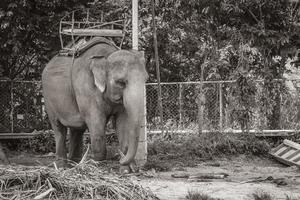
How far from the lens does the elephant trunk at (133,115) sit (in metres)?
7.99

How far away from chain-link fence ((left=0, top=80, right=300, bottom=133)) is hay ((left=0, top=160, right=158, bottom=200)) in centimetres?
1019

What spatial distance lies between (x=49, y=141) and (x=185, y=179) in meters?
→ 5.71

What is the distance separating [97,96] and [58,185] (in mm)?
4640

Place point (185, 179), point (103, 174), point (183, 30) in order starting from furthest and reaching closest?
point (183, 30) < point (185, 179) < point (103, 174)

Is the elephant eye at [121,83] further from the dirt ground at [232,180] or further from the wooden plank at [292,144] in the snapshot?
the wooden plank at [292,144]

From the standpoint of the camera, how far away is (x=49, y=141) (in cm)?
1463

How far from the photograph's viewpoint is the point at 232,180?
9.56 metres

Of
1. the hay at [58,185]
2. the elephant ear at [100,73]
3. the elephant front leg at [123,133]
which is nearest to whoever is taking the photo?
the hay at [58,185]

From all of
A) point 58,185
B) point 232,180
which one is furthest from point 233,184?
point 58,185

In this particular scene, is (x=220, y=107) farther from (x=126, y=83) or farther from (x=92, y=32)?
(x=126, y=83)

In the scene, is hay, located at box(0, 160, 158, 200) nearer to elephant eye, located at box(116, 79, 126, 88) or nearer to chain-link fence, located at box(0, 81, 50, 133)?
elephant eye, located at box(116, 79, 126, 88)

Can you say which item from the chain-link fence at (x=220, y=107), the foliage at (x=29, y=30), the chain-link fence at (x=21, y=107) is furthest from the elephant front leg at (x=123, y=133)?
the chain-link fence at (x=21, y=107)

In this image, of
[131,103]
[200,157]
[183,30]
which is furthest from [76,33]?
[183,30]

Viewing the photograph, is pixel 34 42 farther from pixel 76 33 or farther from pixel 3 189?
pixel 3 189
